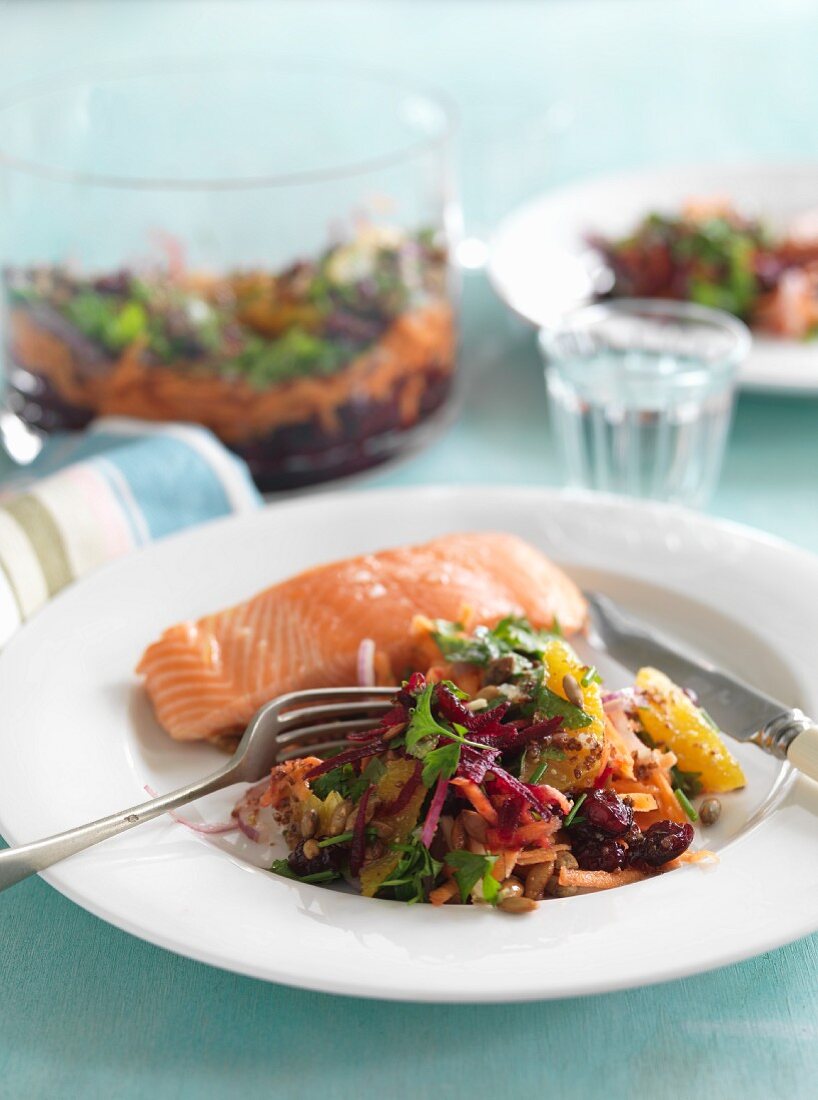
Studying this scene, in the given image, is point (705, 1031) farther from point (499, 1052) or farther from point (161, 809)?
point (161, 809)

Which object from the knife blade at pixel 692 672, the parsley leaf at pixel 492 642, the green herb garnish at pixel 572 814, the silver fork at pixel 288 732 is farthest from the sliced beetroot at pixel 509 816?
the knife blade at pixel 692 672

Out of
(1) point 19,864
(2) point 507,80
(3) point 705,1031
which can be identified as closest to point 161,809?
(1) point 19,864

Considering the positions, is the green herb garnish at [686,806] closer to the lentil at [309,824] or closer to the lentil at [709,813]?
the lentil at [709,813]

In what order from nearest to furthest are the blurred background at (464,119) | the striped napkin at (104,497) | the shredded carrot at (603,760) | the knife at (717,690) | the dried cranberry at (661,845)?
the dried cranberry at (661,845)
the shredded carrot at (603,760)
the knife at (717,690)
the striped napkin at (104,497)
the blurred background at (464,119)

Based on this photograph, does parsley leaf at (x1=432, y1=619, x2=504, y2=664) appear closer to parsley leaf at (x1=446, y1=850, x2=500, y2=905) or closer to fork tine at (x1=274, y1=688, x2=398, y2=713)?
fork tine at (x1=274, y1=688, x2=398, y2=713)

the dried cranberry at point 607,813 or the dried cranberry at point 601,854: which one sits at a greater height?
the dried cranberry at point 607,813
